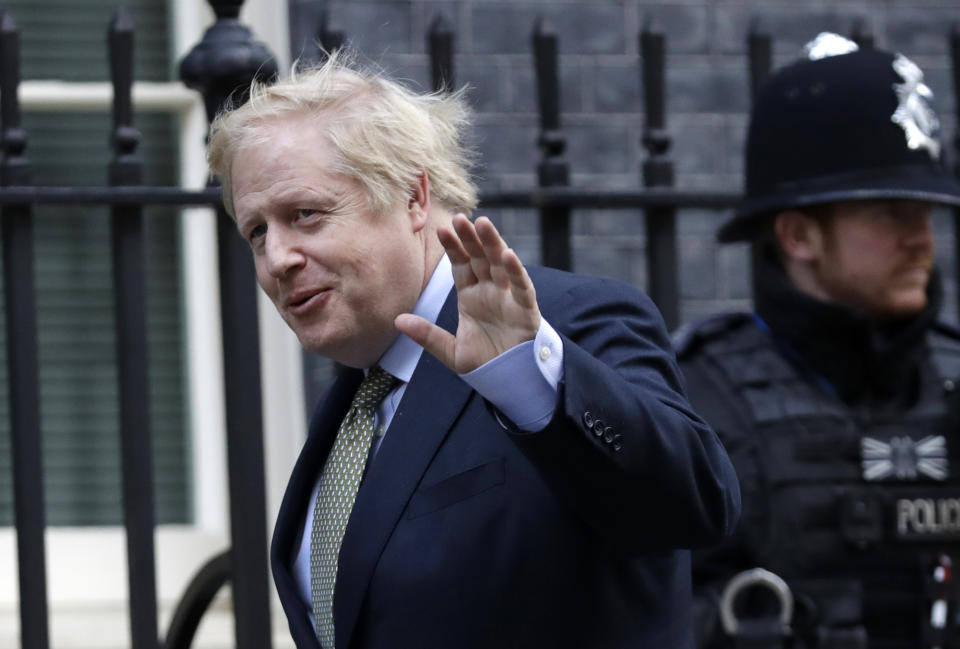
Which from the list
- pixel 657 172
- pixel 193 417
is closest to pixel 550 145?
pixel 657 172

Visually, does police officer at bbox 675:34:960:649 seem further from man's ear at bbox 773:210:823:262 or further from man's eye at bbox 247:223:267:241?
man's eye at bbox 247:223:267:241

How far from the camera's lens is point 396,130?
260 cm

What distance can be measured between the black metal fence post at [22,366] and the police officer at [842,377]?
129cm

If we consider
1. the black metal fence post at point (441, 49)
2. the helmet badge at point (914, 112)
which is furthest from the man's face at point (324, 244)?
the helmet badge at point (914, 112)

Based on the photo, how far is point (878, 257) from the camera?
3.75 metres

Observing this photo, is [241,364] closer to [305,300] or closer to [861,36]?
[305,300]

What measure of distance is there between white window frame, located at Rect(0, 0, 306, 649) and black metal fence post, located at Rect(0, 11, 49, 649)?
157 cm

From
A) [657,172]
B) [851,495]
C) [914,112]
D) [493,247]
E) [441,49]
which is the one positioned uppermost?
[441,49]

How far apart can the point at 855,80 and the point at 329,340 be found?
5.63 ft

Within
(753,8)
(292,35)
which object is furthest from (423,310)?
(753,8)

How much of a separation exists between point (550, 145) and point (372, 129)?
1.32 meters

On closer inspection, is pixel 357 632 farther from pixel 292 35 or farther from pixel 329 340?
pixel 292 35

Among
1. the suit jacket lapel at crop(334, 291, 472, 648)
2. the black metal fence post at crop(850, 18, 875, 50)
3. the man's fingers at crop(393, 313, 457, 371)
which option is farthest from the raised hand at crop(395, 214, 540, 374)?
the black metal fence post at crop(850, 18, 875, 50)

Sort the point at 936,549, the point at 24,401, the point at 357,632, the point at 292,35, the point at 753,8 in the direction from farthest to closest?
the point at 753,8
the point at 292,35
the point at 936,549
the point at 24,401
the point at 357,632
